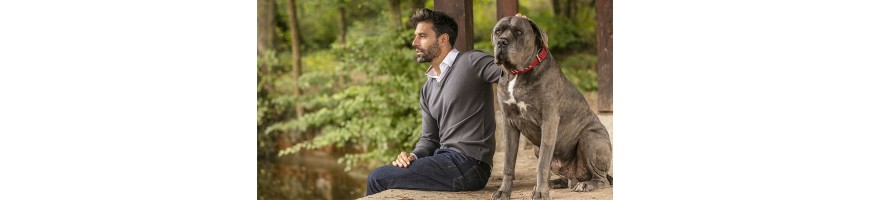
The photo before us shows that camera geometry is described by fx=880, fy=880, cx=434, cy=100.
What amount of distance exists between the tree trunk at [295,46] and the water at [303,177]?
699 mm

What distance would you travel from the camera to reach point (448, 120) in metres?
4.09

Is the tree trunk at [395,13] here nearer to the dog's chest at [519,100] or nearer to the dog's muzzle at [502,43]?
the dog's chest at [519,100]

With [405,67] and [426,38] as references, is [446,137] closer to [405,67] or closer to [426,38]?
[426,38]

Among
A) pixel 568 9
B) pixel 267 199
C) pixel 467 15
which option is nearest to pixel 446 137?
pixel 467 15

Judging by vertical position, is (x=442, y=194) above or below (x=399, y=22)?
below

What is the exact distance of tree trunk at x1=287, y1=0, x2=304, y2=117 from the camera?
1122cm

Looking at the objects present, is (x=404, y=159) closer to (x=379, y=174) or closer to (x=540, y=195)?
(x=379, y=174)

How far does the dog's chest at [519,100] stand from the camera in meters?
3.57

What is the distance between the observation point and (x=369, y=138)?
32.5ft

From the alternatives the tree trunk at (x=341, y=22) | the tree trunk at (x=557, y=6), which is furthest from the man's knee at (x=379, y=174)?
the tree trunk at (x=341, y=22)

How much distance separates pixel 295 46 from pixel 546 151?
8.32 m

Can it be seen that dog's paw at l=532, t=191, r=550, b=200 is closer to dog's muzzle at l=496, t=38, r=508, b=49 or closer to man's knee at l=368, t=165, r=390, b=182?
dog's muzzle at l=496, t=38, r=508, b=49

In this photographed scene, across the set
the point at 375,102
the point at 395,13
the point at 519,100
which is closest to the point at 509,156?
the point at 519,100
